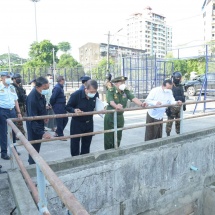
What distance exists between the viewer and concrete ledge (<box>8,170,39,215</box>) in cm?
206

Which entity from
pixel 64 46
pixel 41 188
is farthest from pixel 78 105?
pixel 64 46

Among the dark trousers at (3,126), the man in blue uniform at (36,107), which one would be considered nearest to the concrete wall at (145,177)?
the man in blue uniform at (36,107)

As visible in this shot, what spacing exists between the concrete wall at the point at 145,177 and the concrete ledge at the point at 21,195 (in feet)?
1.12

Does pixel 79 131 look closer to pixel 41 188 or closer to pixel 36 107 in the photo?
pixel 36 107

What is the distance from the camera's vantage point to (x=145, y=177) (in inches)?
163

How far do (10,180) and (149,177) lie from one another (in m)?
2.41

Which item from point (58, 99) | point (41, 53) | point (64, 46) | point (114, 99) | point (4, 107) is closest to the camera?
point (4, 107)

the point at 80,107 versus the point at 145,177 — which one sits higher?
the point at 80,107

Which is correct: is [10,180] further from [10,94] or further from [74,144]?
[10,94]

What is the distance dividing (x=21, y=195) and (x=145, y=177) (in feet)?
7.83

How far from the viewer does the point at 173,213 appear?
15.3ft

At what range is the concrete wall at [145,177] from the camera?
3439mm

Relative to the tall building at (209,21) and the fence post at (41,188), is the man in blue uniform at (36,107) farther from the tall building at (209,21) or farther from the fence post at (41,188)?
the tall building at (209,21)

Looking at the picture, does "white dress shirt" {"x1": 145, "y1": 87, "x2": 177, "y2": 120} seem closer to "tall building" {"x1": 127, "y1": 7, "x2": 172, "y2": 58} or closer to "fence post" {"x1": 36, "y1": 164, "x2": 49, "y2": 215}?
"fence post" {"x1": 36, "y1": 164, "x2": 49, "y2": 215}
